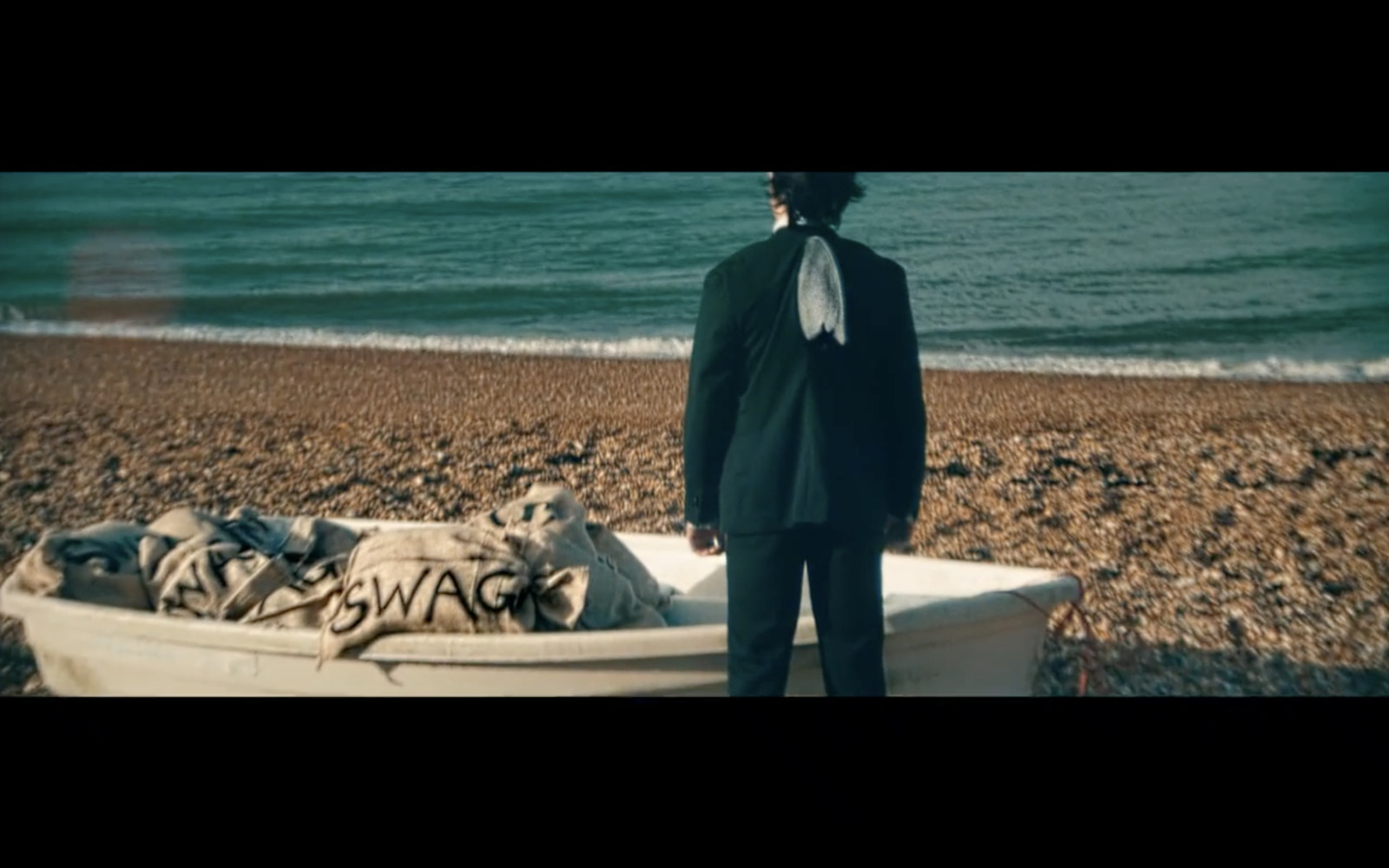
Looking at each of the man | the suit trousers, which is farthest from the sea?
the suit trousers

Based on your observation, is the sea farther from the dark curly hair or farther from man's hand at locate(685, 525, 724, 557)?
man's hand at locate(685, 525, 724, 557)

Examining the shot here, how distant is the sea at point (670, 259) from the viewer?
10.2ft

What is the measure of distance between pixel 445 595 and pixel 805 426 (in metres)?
0.87

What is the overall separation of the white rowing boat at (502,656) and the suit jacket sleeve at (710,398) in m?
0.32

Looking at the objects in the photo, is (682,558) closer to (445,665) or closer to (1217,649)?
(445,665)

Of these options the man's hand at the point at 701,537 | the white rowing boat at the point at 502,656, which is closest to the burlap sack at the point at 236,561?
the white rowing boat at the point at 502,656

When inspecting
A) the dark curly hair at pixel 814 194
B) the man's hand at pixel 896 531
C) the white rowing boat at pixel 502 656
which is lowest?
the white rowing boat at pixel 502 656

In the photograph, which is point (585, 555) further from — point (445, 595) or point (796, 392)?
point (796, 392)

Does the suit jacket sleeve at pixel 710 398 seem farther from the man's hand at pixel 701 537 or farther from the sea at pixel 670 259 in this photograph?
the sea at pixel 670 259

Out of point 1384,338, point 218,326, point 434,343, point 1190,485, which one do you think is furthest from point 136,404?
point 1384,338

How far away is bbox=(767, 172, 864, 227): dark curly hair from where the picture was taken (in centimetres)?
281

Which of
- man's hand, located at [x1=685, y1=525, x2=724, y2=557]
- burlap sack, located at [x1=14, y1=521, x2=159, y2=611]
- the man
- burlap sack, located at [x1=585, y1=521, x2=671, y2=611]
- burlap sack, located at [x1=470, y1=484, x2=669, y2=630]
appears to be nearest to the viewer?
the man

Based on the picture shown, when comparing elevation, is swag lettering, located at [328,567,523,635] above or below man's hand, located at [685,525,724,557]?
below

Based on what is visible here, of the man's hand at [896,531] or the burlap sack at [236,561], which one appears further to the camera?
the burlap sack at [236,561]
